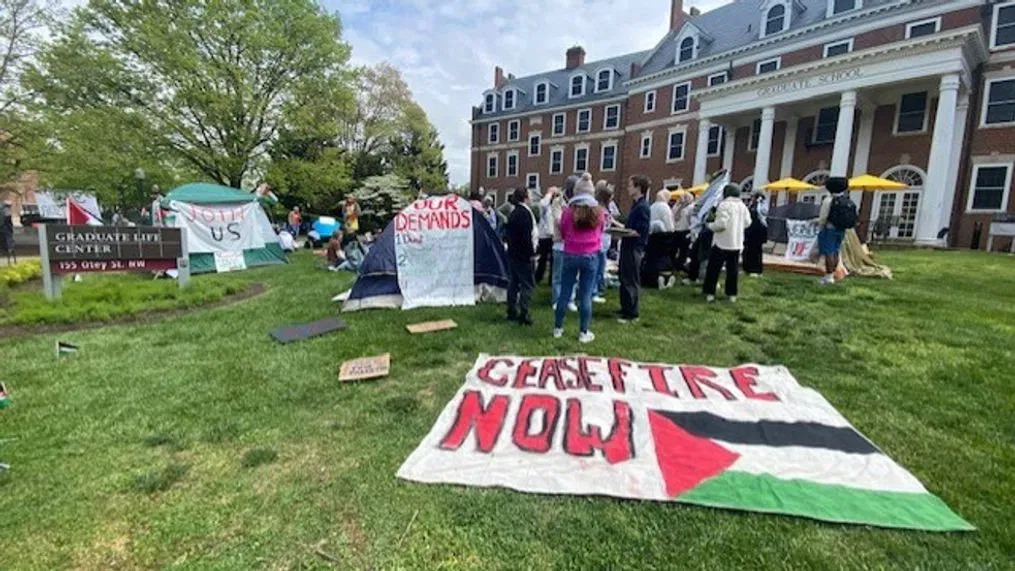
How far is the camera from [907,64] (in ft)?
54.6

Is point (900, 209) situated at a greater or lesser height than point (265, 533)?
greater

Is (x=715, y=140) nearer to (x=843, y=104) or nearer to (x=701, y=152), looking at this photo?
(x=701, y=152)

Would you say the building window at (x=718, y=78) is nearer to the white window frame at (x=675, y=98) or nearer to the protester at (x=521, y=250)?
the white window frame at (x=675, y=98)

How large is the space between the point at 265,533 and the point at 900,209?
25.3 m

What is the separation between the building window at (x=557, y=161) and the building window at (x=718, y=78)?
472 inches

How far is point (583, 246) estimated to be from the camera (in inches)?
196

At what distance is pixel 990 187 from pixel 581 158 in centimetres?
2187

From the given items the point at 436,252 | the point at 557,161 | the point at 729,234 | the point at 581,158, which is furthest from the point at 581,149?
the point at 436,252

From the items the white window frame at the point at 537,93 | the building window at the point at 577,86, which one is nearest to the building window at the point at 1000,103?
the building window at the point at 577,86

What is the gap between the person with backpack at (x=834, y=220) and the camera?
26.1ft

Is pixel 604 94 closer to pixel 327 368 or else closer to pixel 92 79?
pixel 92 79

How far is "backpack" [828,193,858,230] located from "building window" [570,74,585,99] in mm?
29203

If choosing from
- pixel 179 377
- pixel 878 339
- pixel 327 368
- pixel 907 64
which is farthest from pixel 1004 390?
pixel 907 64

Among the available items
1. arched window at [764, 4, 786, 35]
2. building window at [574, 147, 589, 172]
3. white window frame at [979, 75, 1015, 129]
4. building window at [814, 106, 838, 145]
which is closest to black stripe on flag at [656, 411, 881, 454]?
white window frame at [979, 75, 1015, 129]
